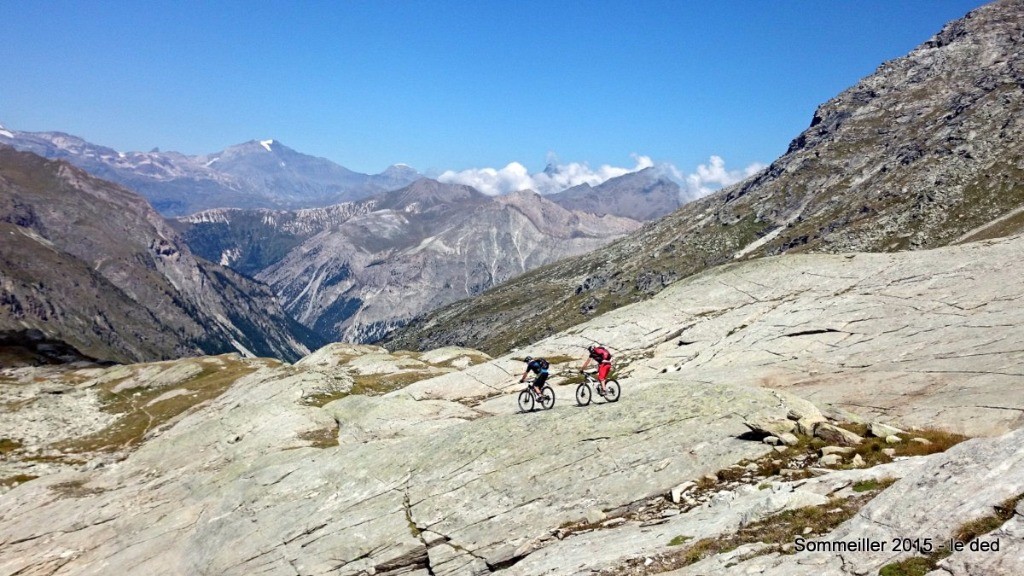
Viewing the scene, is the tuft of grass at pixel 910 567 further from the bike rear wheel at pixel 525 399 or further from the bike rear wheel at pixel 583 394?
the bike rear wheel at pixel 525 399

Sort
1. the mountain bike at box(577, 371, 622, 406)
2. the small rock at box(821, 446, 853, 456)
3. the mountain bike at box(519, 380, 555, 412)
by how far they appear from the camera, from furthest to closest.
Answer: the mountain bike at box(519, 380, 555, 412) < the mountain bike at box(577, 371, 622, 406) < the small rock at box(821, 446, 853, 456)

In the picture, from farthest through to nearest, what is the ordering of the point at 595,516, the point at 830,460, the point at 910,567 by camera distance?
the point at 595,516
the point at 830,460
the point at 910,567

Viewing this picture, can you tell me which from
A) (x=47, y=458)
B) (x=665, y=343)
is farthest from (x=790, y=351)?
(x=47, y=458)

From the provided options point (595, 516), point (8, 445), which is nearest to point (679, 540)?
point (595, 516)

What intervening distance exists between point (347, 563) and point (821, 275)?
54.5 metres

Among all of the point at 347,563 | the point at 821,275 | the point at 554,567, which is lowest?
the point at 347,563

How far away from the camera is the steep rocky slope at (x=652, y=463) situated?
727 inches

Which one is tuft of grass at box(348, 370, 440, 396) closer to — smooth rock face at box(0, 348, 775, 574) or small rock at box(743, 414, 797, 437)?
smooth rock face at box(0, 348, 775, 574)

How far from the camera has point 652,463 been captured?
27219 mm

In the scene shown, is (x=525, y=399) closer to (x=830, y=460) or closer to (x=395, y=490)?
(x=395, y=490)

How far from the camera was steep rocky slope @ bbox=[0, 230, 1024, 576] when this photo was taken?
60.5 ft

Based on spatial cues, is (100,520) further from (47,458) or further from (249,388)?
(47,458)

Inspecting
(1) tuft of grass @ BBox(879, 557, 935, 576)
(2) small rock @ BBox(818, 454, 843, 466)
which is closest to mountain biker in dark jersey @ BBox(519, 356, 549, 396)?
(2) small rock @ BBox(818, 454, 843, 466)

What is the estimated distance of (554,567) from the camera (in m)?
21.9
